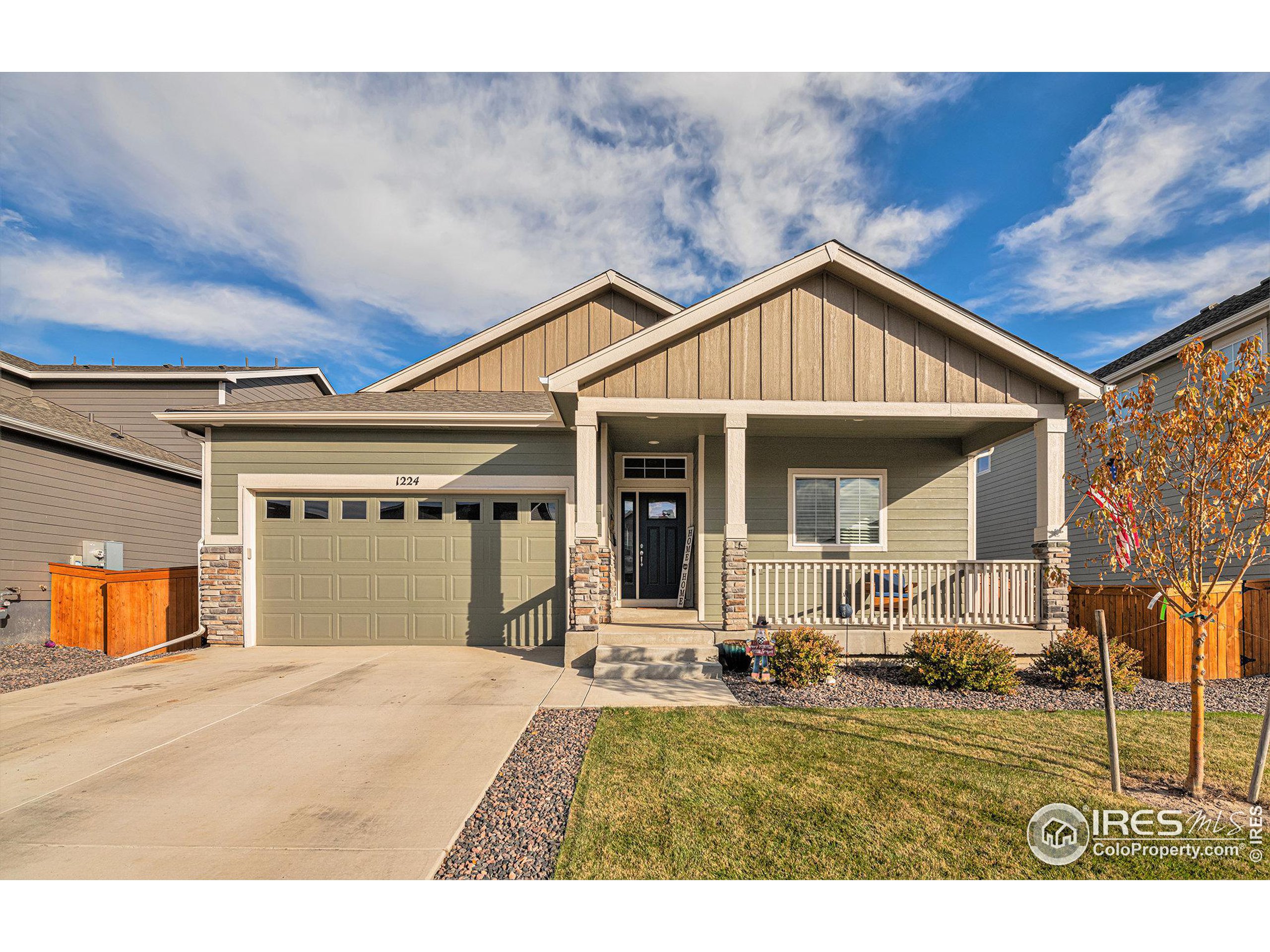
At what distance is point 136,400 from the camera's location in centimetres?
1554

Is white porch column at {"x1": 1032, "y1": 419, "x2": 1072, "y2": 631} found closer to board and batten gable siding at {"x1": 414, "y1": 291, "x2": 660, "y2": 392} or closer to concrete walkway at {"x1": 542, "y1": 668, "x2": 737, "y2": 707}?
concrete walkway at {"x1": 542, "y1": 668, "x2": 737, "y2": 707}

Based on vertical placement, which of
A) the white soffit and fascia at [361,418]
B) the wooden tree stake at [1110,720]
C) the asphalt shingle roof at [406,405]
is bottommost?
the wooden tree stake at [1110,720]

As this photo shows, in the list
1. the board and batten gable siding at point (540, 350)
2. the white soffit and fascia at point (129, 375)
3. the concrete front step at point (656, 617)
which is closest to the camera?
the concrete front step at point (656, 617)

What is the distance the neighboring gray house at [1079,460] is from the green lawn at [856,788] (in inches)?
89.0

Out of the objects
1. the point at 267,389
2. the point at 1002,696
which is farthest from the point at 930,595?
the point at 267,389

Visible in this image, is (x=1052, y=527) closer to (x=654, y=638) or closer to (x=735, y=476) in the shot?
(x=735, y=476)

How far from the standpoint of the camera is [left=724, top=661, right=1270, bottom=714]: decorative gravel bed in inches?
241

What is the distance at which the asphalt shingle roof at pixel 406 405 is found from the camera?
→ 31.6 ft

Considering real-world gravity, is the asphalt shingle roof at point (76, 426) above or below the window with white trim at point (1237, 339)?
below

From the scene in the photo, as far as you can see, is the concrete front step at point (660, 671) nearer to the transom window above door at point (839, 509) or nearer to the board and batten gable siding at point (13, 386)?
the transom window above door at point (839, 509)

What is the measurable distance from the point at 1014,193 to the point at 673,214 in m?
6.86

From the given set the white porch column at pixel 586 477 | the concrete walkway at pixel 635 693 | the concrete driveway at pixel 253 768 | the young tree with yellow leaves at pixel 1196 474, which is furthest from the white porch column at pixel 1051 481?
the concrete driveway at pixel 253 768

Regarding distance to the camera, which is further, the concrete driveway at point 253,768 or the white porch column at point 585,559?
the white porch column at point 585,559

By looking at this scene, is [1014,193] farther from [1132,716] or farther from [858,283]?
[1132,716]
